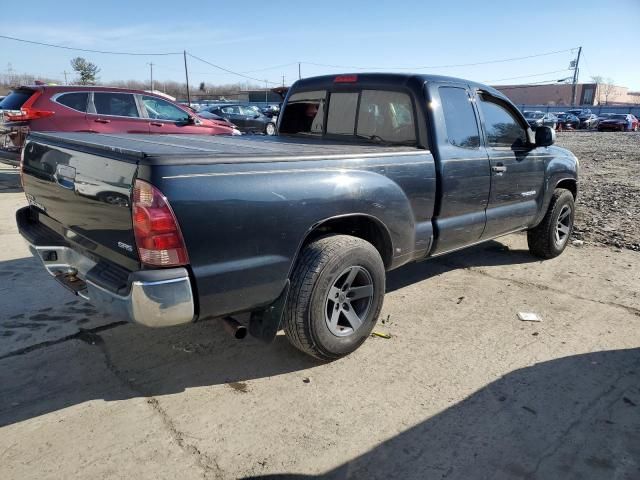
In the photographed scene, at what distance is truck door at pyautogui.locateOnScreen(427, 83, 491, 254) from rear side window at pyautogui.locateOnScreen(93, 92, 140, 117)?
6.78 m

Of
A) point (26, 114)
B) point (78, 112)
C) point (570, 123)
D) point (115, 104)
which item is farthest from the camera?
point (570, 123)

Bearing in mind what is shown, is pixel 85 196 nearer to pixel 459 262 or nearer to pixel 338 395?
pixel 338 395

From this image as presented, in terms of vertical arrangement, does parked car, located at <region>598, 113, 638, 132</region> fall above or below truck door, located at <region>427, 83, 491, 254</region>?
above

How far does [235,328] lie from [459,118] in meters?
2.60

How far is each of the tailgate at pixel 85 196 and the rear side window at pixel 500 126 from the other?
3.24m

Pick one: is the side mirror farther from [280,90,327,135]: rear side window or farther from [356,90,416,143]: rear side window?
[280,90,327,135]: rear side window

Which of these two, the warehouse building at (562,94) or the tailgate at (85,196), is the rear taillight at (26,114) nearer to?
the tailgate at (85,196)

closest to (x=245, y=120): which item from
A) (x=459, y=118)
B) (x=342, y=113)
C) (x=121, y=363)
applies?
(x=342, y=113)

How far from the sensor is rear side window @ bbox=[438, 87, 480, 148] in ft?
13.1

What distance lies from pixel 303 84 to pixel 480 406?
3.46 metres

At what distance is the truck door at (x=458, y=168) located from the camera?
385cm

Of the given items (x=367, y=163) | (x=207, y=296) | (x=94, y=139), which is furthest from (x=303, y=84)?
(x=207, y=296)

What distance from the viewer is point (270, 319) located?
2.93 meters

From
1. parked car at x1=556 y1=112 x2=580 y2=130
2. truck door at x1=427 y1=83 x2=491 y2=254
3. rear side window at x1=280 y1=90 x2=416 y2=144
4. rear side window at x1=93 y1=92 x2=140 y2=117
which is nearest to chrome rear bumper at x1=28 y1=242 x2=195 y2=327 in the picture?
truck door at x1=427 y1=83 x2=491 y2=254
